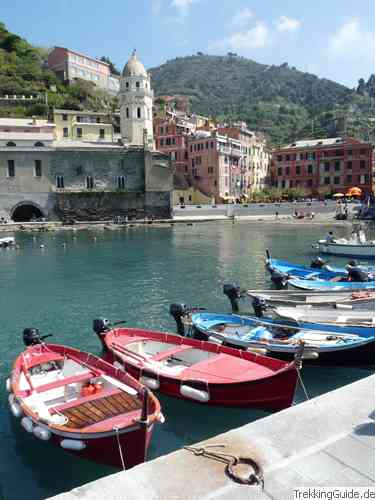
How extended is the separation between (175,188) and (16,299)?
62.6m

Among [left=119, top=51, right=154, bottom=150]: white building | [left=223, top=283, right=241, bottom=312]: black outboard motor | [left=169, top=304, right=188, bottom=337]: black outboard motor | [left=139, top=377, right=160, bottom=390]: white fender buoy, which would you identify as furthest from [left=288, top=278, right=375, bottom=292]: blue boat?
[left=119, top=51, right=154, bottom=150]: white building

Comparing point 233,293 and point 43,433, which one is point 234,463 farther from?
point 233,293

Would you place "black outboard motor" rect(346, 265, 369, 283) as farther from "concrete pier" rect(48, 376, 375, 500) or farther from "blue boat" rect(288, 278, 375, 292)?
"concrete pier" rect(48, 376, 375, 500)

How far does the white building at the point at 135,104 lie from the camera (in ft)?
243

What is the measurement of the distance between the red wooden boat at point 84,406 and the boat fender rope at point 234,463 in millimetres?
1472

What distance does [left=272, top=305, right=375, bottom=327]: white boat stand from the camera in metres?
14.8

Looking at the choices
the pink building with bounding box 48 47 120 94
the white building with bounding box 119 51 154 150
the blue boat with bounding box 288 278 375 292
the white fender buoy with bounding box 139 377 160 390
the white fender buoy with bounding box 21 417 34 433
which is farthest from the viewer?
the pink building with bounding box 48 47 120 94

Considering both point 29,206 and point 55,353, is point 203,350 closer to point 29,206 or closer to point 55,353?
point 55,353

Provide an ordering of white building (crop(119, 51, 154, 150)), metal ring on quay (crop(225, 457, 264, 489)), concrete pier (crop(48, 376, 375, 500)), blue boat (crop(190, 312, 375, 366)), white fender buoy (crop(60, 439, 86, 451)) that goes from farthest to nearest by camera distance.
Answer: white building (crop(119, 51, 154, 150)) < blue boat (crop(190, 312, 375, 366)) < white fender buoy (crop(60, 439, 86, 451)) < metal ring on quay (crop(225, 457, 264, 489)) < concrete pier (crop(48, 376, 375, 500))

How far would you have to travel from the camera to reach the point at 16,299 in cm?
2362

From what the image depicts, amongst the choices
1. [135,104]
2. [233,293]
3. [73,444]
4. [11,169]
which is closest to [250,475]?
[73,444]

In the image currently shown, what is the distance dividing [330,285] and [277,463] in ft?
50.6

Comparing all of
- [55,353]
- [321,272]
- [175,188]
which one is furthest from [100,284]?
[175,188]

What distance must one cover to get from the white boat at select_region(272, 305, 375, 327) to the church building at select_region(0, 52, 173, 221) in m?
56.4
